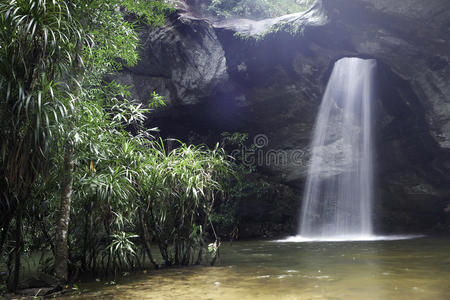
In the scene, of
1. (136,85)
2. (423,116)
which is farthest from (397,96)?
(136,85)

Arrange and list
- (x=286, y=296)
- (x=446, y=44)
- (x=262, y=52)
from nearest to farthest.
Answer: (x=286, y=296)
(x=446, y=44)
(x=262, y=52)

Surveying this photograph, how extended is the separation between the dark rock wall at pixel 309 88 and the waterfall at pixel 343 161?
38 cm

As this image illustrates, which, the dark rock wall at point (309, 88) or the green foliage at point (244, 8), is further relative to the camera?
the green foliage at point (244, 8)

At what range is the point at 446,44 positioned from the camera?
9016 mm

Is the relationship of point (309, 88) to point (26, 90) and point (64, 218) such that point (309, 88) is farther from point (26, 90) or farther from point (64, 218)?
point (26, 90)

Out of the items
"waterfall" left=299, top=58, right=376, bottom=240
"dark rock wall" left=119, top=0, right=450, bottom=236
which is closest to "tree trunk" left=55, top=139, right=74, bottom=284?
"dark rock wall" left=119, top=0, right=450, bottom=236

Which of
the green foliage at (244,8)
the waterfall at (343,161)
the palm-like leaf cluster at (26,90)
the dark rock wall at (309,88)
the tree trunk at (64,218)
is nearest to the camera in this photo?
the palm-like leaf cluster at (26,90)

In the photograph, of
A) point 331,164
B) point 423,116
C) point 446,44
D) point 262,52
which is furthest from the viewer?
point 331,164

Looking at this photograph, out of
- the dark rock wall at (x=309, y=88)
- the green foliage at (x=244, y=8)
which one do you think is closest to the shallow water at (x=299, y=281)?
the dark rock wall at (x=309, y=88)

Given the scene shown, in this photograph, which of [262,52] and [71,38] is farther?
[262,52]

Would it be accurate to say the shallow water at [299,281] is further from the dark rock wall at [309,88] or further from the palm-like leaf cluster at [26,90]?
the dark rock wall at [309,88]

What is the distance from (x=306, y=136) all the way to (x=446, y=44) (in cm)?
491

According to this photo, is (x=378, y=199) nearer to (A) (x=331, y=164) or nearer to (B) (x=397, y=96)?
(A) (x=331, y=164)

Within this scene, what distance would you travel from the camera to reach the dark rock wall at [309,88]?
930 centimetres
